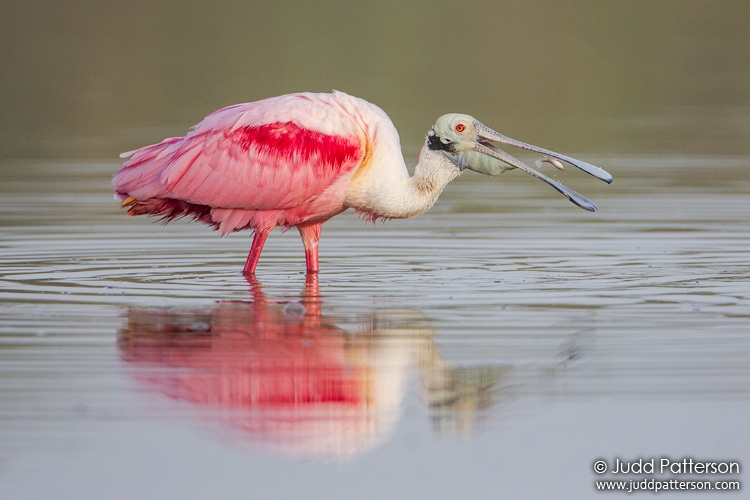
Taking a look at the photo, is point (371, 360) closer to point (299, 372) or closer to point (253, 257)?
point (299, 372)

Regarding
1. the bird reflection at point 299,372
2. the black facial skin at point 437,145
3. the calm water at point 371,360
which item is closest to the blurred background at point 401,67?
the calm water at point 371,360

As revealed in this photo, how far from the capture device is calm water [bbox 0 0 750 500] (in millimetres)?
6836

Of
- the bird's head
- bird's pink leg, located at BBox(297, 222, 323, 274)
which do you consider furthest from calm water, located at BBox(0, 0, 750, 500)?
the bird's head

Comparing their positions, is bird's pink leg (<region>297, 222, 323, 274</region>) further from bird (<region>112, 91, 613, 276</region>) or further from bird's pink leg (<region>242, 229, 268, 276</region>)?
bird's pink leg (<region>242, 229, 268, 276</region>)

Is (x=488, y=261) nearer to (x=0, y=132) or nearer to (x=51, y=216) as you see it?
(x=51, y=216)

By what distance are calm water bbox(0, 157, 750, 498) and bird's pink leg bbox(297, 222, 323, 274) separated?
0.41ft

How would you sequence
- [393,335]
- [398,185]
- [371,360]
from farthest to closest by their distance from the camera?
[398,185]
[393,335]
[371,360]

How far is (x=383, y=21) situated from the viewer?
4606cm

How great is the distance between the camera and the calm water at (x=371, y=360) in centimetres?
679

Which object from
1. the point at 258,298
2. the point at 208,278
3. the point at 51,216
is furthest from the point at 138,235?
the point at 258,298

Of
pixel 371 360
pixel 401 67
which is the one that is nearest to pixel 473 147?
pixel 371 360

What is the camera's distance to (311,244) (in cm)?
1237

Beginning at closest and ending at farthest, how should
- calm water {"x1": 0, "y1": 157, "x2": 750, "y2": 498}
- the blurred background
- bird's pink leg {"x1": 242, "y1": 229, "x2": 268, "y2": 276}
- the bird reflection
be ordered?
calm water {"x1": 0, "y1": 157, "x2": 750, "y2": 498}
the bird reflection
bird's pink leg {"x1": 242, "y1": 229, "x2": 268, "y2": 276}
the blurred background

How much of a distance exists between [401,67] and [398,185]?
2423 cm
